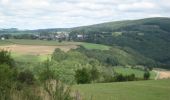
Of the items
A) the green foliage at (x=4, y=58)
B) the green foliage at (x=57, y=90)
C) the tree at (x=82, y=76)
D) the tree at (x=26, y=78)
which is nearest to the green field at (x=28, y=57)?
the tree at (x=82, y=76)

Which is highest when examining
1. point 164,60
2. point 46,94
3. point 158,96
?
point 46,94

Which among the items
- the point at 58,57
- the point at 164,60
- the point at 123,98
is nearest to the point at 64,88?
the point at 123,98

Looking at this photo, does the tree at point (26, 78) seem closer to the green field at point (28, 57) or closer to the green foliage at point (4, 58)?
the green foliage at point (4, 58)

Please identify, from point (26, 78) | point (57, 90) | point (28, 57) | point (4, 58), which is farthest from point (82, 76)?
point (57, 90)

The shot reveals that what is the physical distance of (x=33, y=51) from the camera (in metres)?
125

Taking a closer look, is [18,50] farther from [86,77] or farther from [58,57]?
[86,77]

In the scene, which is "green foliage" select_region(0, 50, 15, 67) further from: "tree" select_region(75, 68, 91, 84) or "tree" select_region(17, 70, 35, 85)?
"tree" select_region(17, 70, 35, 85)

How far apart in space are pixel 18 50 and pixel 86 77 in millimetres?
58939

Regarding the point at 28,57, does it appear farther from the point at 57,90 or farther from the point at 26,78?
the point at 57,90


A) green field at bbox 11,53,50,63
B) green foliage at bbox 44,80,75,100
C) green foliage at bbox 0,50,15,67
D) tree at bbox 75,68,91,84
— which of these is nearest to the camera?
green foliage at bbox 44,80,75,100

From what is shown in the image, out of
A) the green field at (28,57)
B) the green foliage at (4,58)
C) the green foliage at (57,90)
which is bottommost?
the green field at (28,57)

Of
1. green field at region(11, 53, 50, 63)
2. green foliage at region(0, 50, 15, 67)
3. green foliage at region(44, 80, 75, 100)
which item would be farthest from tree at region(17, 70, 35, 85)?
green field at region(11, 53, 50, 63)

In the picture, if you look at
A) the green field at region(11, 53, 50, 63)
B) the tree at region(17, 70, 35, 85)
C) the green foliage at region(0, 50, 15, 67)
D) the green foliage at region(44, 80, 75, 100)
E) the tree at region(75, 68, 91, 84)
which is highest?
the green foliage at region(44, 80, 75, 100)

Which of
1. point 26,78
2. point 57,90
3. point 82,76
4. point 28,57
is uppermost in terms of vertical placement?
point 57,90
